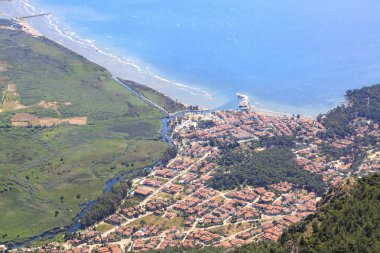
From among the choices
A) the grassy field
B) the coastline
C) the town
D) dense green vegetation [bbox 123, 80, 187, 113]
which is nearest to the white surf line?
the coastline

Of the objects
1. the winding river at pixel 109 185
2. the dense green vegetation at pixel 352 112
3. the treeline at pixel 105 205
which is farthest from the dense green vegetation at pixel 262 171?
the treeline at pixel 105 205

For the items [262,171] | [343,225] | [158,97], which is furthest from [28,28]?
[343,225]

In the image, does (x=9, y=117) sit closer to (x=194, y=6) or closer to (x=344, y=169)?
(x=344, y=169)

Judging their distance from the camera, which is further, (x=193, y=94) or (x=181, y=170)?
(x=193, y=94)

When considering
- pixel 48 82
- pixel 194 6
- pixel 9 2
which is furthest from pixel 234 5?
pixel 48 82

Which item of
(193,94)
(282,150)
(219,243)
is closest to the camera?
(219,243)

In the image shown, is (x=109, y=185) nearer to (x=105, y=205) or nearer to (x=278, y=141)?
(x=105, y=205)
